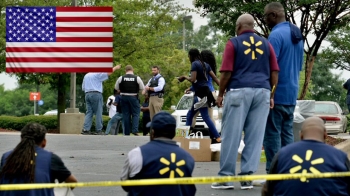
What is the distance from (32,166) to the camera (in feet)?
22.1

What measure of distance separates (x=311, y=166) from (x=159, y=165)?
1000mm

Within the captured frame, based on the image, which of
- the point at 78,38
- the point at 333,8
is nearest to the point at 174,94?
the point at 333,8

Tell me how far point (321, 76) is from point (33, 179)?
83.1 m

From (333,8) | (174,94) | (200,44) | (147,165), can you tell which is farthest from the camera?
(200,44)

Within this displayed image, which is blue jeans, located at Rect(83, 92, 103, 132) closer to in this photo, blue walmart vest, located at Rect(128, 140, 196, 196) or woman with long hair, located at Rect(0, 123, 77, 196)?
woman with long hair, located at Rect(0, 123, 77, 196)

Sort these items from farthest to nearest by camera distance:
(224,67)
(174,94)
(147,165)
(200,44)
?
(200,44) < (174,94) < (224,67) < (147,165)

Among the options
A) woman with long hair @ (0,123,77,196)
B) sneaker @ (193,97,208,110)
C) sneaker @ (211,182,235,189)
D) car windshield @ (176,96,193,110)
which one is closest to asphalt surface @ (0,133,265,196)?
sneaker @ (211,182,235,189)

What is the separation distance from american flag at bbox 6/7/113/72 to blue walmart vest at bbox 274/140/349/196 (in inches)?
581

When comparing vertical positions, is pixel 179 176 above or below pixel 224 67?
below

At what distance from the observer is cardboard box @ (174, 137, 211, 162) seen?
43.4 feet

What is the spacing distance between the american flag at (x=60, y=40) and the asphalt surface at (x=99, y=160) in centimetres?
260

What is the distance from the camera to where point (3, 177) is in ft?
22.2

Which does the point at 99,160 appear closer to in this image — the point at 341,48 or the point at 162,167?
the point at 162,167

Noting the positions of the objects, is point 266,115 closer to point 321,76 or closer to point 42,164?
point 42,164
